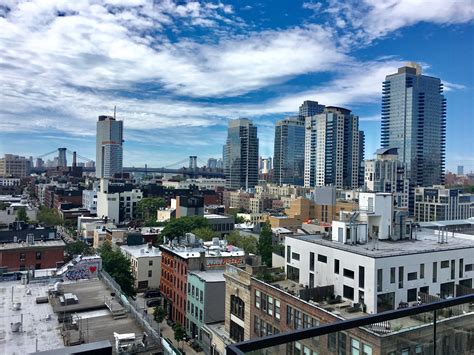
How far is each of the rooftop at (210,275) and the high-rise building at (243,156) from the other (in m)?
123

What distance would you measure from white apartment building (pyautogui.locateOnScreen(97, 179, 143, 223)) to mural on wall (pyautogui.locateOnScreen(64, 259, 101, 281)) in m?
43.8

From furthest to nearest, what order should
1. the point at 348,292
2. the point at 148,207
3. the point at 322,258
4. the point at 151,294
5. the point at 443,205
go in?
the point at 443,205
the point at 148,207
the point at 151,294
the point at 322,258
the point at 348,292

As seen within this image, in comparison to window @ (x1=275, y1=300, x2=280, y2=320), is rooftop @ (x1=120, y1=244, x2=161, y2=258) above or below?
below

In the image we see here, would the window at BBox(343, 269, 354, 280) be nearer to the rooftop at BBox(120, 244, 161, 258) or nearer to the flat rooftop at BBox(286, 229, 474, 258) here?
the flat rooftop at BBox(286, 229, 474, 258)

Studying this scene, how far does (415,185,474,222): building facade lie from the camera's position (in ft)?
262

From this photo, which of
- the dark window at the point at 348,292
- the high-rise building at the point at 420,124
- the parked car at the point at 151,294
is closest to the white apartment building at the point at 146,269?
the parked car at the point at 151,294

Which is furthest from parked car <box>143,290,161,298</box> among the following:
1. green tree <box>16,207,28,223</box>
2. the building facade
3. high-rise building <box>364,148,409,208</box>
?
high-rise building <box>364,148,409,208</box>

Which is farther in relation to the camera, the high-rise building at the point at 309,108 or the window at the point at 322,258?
the high-rise building at the point at 309,108

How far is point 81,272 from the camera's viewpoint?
22.7 metres

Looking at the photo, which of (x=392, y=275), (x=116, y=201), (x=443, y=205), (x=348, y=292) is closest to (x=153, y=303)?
(x=348, y=292)

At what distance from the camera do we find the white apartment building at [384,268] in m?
15.5

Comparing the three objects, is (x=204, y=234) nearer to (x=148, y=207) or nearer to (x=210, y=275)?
(x=210, y=275)

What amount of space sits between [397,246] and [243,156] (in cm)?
13504

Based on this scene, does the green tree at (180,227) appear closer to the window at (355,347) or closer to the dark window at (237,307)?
the dark window at (237,307)
